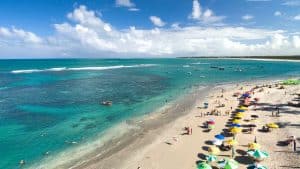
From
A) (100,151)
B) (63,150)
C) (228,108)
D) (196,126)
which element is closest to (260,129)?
(196,126)

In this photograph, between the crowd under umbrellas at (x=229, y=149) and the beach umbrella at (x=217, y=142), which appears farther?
the beach umbrella at (x=217, y=142)

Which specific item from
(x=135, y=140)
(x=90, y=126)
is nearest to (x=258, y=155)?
(x=135, y=140)

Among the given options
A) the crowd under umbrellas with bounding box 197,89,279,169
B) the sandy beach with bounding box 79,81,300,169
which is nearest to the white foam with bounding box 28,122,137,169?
the sandy beach with bounding box 79,81,300,169

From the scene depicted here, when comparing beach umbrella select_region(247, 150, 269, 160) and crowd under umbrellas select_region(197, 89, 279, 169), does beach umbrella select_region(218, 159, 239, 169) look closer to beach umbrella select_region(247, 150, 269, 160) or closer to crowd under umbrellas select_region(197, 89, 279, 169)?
crowd under umbrellas select_region(197, 89, 279, 169)

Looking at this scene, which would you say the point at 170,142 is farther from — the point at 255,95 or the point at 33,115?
the point at 255,95

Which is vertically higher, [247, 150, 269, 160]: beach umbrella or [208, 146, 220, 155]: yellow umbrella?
[247, 150, 269, 160]: beach umbrella

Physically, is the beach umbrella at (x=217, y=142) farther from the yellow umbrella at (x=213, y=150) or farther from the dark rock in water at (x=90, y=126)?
the dark rock in water at (x=90, y=126)

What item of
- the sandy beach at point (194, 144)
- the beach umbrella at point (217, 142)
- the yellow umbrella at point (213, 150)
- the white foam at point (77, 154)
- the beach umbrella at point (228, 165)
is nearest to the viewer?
the beach umbrella at point (228, 165)

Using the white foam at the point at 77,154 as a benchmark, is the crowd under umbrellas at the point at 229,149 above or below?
above

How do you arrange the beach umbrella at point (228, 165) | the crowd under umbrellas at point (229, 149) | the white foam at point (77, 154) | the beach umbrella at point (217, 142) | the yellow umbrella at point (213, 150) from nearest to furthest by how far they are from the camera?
the beach umbrella at point (228, 165) < the crowd under umbrellas at point (229, 149) < the yellow umbrella at point (213, 150) < the white foam at point (77, 154) < the beach umbrella at point (217, 142)

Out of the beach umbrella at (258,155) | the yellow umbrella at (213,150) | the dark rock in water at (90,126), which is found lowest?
the dark rock in water at (90,126)

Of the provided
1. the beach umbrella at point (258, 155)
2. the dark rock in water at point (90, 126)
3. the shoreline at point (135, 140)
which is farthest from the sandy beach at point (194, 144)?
the dark rock in water at point (90, 126)
